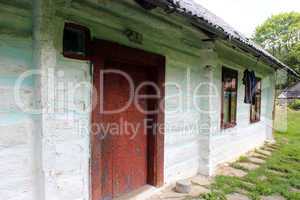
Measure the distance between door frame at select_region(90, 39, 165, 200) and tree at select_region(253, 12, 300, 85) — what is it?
41.5 m

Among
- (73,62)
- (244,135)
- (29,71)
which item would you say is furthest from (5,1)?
(244,135)

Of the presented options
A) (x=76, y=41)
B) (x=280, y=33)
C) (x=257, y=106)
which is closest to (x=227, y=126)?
(x=257, y=106)

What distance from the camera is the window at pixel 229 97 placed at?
6.04 meters

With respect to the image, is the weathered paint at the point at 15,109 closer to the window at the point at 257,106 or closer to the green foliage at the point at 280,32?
the window at the point at 257,106

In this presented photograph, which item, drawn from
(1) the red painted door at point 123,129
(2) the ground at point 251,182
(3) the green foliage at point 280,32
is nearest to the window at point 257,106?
(2) the ground at point 251,182

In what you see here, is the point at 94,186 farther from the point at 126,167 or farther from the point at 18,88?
the point at 18,88

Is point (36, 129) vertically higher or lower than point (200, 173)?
higher

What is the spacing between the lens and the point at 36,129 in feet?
7.52

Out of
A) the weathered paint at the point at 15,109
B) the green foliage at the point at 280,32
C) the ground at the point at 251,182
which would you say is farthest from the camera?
the green foliage at the point at 280,32

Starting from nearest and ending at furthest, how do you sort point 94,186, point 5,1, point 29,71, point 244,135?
1. point 5,1
2. point 29,71
3. point 94,186
4. point 244,135

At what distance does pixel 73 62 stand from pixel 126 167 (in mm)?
1735

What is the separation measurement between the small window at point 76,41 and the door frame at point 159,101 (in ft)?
0.36

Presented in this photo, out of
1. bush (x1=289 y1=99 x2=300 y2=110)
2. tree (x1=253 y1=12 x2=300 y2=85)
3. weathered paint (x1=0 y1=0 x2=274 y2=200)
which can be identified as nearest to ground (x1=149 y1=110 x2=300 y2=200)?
weathered paint (x1=0 y1=0 x2=274 y2=200)

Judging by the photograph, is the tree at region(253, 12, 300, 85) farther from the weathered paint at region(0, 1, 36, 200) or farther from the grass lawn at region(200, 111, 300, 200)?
the weathered paint at region(0, 1, 36, 200)
